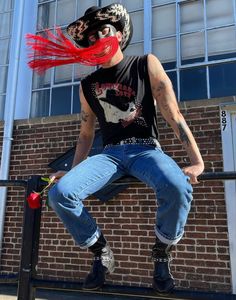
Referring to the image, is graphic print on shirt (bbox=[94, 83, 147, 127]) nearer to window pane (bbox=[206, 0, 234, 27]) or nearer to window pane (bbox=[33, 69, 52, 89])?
window pane (bbox=[206, 0, 234, 27])

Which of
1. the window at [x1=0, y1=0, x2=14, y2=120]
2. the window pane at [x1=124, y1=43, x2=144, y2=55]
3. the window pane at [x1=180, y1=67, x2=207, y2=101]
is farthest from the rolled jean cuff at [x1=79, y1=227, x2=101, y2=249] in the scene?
the window at [x1=0, y1=0, x2=14, y2=120]

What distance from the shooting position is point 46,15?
20.4 ft

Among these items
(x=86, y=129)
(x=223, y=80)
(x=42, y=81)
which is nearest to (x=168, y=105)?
(x=86, y=129)

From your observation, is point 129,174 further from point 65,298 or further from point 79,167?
point 65,298

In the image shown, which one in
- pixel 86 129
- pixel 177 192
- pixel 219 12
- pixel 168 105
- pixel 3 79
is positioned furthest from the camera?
pixel 3 79

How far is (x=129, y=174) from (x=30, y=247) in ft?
1.96

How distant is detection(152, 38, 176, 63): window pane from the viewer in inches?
207

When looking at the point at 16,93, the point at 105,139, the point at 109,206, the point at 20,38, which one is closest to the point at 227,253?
the point at 109,206

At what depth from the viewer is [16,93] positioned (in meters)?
5.80

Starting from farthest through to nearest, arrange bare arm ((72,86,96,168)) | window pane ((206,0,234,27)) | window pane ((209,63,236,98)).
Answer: window pane ((206,0,234,27)) → window pane ((209,63,236,98)) → bare arm ((72,86,96,168))

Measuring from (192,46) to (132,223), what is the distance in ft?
8.69

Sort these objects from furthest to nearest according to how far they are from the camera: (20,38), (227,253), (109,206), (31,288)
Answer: (20,38)
(109,206)
(227,253)
(31,288)

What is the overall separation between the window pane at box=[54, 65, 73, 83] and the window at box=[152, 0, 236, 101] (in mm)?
1399

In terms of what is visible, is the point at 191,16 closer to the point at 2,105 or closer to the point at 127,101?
the point at 2,105
